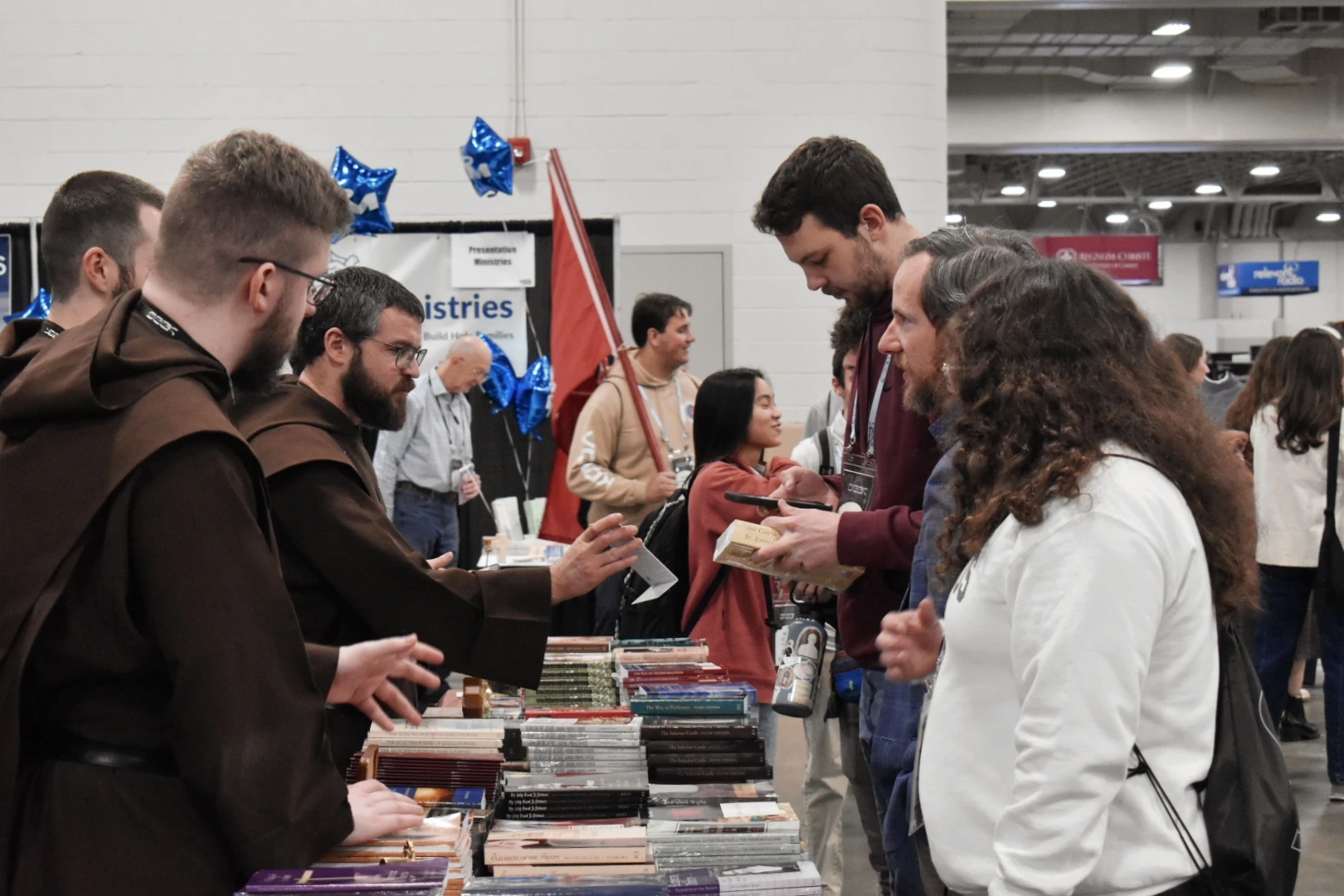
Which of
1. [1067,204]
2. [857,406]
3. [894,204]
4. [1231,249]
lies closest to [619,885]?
[857,406]

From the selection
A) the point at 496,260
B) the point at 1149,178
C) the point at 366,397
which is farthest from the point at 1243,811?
the point at 1149,178

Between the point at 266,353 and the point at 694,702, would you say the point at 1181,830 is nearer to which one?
the point at 694,702

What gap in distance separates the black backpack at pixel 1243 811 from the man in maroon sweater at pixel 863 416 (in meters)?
0.80

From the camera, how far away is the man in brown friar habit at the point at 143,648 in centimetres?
146

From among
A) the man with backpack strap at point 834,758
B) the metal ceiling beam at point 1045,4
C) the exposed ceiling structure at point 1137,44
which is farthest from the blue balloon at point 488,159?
the exposed ceiling structure at point 1137,44

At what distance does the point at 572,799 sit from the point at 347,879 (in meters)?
0.49

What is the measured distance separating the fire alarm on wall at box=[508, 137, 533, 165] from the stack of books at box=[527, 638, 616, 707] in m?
4.84

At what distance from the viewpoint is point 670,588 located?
3879mm

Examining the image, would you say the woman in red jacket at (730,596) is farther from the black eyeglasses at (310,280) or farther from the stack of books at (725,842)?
the black eyeglasses at (310,280)

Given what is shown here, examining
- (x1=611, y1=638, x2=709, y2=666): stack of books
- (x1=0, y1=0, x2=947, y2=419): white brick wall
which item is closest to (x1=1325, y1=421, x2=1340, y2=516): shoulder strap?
(x1=0, y1=0, x2=947, y2=419): white brick wall

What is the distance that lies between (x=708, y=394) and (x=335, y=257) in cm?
384

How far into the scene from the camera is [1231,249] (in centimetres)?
2362

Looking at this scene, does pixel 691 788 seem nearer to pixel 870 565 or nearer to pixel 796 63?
pixel 870 565

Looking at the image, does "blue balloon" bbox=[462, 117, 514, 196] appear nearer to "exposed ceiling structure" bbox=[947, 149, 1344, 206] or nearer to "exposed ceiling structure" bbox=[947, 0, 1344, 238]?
"exposed ceiling structure" bbox=[947, 0, 1344, 238]
